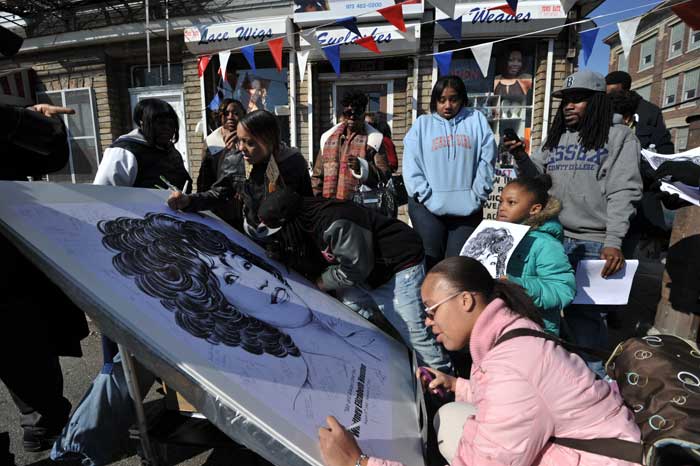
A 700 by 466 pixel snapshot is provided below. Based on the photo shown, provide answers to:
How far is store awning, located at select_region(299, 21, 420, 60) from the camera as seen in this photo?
6137 mm

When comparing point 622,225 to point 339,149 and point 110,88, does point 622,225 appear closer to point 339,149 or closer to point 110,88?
point 339,149

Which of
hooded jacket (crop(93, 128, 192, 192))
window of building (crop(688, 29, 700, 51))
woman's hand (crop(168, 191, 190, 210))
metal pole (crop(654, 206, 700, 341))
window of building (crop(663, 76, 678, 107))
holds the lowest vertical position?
metal pole (crop(654, 206, 700, 341))

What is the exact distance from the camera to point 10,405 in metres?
2.37

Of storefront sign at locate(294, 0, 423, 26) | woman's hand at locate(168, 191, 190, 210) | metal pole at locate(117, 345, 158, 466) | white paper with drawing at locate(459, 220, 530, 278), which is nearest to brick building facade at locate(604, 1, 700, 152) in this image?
storefront sign at locate(294, 0, 423, 26)

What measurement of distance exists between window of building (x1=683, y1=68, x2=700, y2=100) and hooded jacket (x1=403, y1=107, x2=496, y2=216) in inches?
1292

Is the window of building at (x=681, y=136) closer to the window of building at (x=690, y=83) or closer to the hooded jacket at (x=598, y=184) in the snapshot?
the window of building at (x=690, y=83)

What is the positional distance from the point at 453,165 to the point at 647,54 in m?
40.6

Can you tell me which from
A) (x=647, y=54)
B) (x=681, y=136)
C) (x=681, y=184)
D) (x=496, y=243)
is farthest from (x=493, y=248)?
(x=647, y=54)

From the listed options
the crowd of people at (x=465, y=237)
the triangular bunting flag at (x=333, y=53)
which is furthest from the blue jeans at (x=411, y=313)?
the triangular bunting flag at (x=333, y=53)

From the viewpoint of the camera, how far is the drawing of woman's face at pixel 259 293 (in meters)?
1.54

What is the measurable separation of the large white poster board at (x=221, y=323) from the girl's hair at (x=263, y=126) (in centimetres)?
64

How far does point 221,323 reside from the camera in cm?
131

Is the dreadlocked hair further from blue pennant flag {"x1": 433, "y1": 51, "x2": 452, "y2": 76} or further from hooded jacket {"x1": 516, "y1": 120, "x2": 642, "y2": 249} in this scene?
blue pennant flag {"x1": 433, "y1": 51, "x2": 452, "y2": 76}

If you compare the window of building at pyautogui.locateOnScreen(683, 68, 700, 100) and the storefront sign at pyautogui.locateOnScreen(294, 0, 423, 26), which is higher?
the window of building at pyautogui.locateOnScreen(683, 68, 700, 100)
